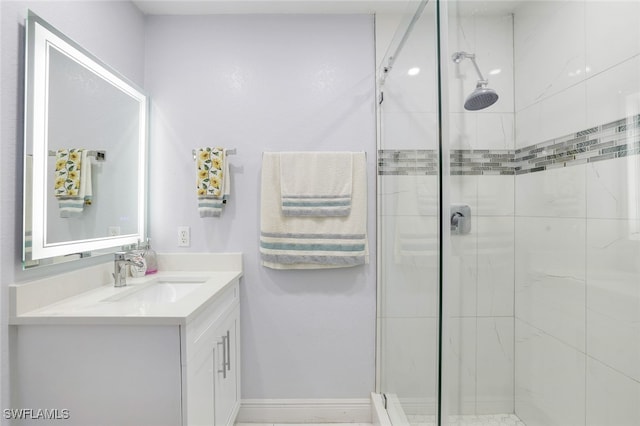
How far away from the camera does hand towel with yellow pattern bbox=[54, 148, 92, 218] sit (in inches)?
48.9

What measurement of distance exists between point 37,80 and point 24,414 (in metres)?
1.14

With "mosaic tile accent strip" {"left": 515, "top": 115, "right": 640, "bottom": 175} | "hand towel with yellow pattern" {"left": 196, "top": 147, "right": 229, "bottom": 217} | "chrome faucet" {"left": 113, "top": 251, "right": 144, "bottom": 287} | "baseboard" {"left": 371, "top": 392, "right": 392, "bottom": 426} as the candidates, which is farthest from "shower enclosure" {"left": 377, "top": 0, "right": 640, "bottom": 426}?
"chrome faucet" {"left": 113, "top": 251, "right": 144, "bottom": 287}

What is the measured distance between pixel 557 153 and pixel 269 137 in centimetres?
143

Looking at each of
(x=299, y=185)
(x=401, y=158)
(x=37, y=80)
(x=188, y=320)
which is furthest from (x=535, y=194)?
(x=37, y=80)

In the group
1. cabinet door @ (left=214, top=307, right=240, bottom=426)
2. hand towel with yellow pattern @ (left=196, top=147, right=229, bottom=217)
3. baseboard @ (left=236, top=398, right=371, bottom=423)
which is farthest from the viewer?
baseboard @ (left=236, top=398, right=371, bottom=423)

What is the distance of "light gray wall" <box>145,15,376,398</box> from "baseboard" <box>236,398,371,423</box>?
0.30 ft

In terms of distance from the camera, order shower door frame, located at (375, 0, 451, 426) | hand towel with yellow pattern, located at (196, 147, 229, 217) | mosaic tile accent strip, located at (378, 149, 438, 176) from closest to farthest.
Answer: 1. shower door frame, located at (375, 0, 451, 426)
2. mosaic tile accent strip, located at (378, 149, 438, 176)
3. hand towel with yellow pattern, located at (196, 147, 229, 217)

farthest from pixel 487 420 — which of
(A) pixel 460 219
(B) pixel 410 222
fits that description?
(B) pixel 410 222

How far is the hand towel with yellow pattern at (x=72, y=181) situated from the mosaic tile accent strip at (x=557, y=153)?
1.38 m

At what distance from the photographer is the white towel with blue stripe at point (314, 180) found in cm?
181

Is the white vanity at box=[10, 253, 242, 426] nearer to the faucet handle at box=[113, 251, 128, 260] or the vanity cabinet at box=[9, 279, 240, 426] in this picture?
the vanity cabinet at box=[9, 279, 240, 426]

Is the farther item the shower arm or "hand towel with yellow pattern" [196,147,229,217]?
"hand towel with yellow pattern" [196,147,229,217]

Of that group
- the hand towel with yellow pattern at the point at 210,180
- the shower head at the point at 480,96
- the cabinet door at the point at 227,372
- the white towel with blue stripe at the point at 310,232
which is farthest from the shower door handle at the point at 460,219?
the hand towel with yellow pattern at the point at 210,180

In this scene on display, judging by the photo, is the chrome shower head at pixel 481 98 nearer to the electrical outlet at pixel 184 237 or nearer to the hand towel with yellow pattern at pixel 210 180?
the hand towel with yellow pattern at pixel 210 180
